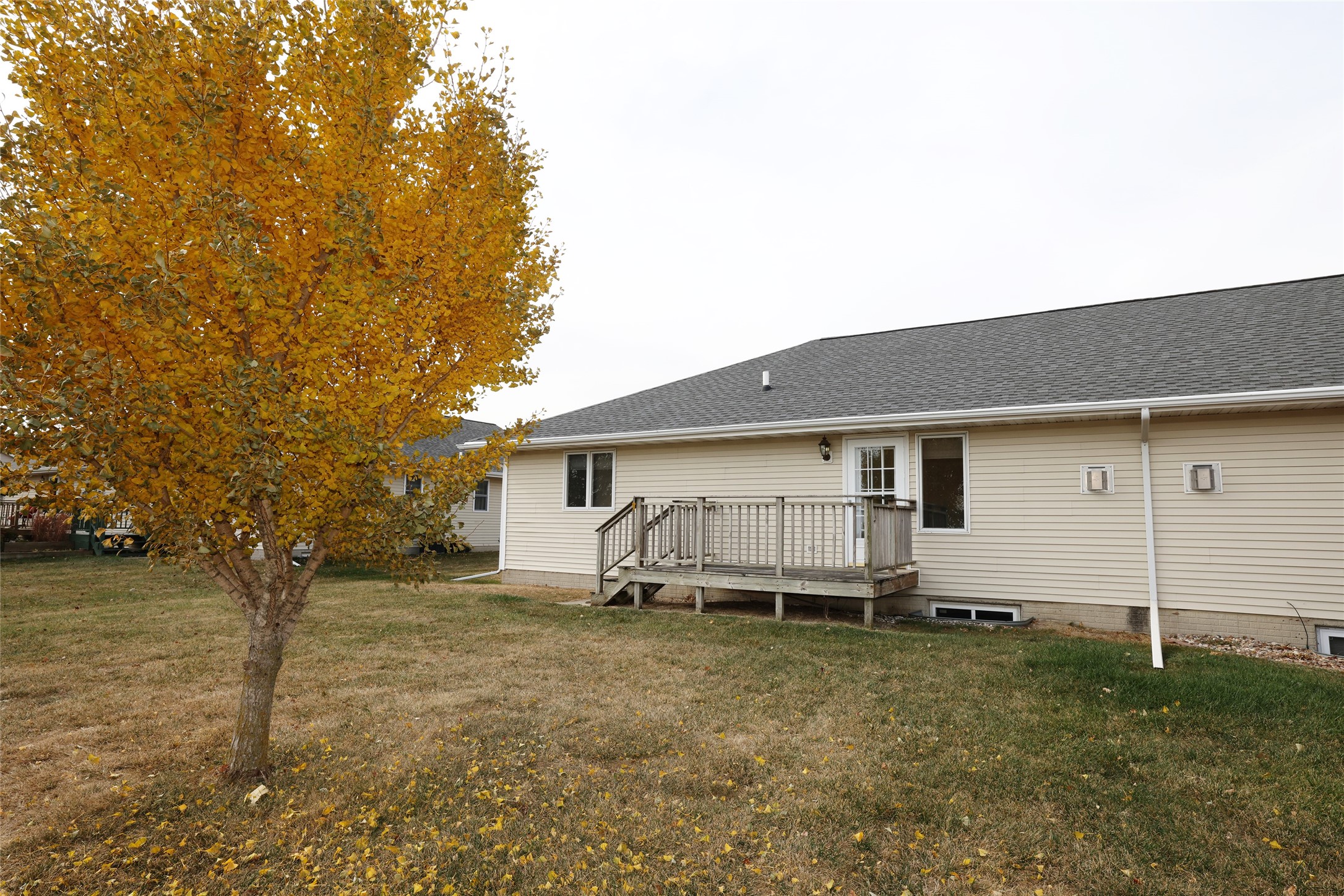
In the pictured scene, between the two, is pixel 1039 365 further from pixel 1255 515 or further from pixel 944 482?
pixel 1255 515

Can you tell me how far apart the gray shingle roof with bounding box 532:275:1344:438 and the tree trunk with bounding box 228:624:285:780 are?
7757 millimetres

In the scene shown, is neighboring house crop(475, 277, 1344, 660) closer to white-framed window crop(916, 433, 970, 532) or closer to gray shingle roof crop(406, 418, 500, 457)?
white-framed window crop(916, 433, 970, 532)

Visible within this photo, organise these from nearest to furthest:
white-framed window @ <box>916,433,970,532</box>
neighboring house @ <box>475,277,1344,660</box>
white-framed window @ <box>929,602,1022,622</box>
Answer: neighboring house @ <box>475,277,1344,660</box> < white-framed window @ <box>929,602,1022,622</box> < white-framed window @ <box>916,433,970,532</box>

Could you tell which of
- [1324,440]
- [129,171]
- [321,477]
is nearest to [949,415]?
[1324,440]

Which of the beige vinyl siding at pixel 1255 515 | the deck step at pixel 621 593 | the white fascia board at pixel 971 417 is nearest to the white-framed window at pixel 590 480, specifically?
the white fascia board at pixel 971 417

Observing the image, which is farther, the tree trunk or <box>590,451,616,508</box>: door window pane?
<box>590,451,616,508</box>: door window pane

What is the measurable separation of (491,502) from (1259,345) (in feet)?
68.5

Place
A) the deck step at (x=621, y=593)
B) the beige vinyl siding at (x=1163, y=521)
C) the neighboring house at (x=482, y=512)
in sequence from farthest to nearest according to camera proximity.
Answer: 1. the neighboring house at (x=482, y=512)
2. the deck step at (x=621, y=593)
3. the beige vinyl siding at (x=1163, y=521)

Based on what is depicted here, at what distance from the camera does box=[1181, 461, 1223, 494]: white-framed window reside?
8.03 meters

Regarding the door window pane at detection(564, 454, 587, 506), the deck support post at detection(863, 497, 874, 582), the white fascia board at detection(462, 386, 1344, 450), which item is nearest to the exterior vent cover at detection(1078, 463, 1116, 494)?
the white fascia board at detection(462, 386, 1344, 450)

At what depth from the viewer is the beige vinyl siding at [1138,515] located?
7660mm

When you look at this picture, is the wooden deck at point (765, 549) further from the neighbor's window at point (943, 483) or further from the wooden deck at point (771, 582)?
the neighbor's window at point (943, 483)

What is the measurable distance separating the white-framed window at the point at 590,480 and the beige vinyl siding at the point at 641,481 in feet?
0.35

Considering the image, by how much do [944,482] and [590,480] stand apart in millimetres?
6337
